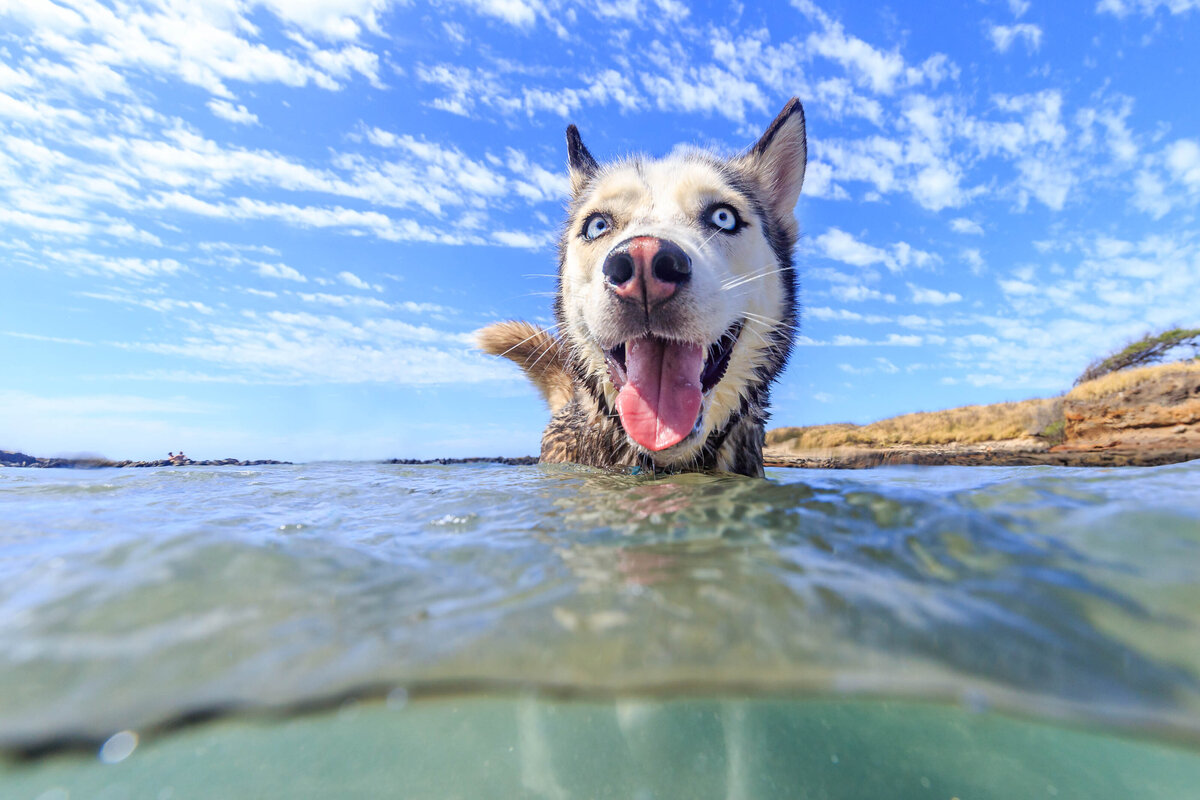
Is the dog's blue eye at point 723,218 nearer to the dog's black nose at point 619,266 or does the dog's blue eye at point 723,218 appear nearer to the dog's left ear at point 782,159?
the dog's left ear at point 782,159

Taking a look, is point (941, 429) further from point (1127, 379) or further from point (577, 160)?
point (577, 160)

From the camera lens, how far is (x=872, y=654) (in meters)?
1.54

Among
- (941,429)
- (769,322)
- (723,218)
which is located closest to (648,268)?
(723,218)

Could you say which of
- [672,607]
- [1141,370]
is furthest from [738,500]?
[1141,370]

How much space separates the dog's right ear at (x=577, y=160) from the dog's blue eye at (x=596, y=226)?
1104mm

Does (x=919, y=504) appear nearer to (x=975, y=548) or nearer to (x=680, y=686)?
(x=975, y=548)

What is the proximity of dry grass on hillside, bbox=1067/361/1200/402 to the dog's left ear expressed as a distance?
13.1 meters

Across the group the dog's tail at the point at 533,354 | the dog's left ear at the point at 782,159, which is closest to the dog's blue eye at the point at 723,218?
the dog's left ear at the point at 782,159

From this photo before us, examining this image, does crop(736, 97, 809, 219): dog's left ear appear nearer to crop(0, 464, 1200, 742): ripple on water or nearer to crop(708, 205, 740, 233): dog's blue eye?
crop(708, 205, 740, 233): dog's blue eye

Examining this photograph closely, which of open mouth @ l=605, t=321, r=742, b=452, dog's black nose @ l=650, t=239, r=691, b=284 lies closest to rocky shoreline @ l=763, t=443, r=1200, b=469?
open mouth @ l=605, t=321, r=742, b=452

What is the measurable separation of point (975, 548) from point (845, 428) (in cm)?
1947

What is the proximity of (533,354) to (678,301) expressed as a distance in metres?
3.74

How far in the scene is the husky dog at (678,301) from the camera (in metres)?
3.28

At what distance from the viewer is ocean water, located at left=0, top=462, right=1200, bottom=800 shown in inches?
54.6
